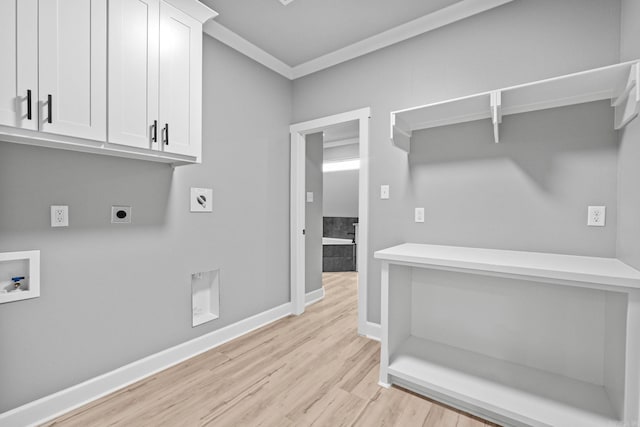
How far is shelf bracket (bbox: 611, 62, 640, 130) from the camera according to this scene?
1.31m

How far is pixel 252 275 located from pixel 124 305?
1.09m

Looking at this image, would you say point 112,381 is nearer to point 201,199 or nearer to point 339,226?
point 201,199

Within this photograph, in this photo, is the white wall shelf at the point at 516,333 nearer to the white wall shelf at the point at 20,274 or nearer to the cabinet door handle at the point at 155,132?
the cabinet door handle at the point at 155,132

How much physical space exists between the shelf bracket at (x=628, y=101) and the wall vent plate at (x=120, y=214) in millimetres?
2812

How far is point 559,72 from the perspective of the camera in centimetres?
184

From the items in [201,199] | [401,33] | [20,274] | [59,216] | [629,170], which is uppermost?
[401,33]

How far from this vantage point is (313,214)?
3674 millimetres

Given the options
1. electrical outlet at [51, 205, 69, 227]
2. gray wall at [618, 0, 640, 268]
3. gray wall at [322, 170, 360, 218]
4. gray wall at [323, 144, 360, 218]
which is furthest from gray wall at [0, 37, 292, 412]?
gray wall at [322, 170, 360, 218]

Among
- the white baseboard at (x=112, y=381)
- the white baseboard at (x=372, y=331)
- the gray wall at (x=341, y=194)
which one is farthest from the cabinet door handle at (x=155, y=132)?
the gray wall at (x=341, y=194)

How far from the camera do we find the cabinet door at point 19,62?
124 cm

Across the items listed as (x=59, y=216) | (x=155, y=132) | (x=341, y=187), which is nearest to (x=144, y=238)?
(x=59, y=216)

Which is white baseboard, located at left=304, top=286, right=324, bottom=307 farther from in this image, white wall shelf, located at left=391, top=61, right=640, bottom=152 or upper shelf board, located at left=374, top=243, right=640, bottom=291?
white wall shelf, located at left=391, top=61, right=640, bottom=152

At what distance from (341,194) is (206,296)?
4309mm

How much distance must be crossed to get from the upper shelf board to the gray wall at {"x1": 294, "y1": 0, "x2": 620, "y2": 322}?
17cm
